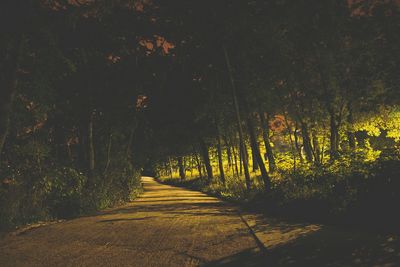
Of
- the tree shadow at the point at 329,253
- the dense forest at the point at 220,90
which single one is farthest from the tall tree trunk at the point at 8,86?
the tree shadow at the point at 329,253

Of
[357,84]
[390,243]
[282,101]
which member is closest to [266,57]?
[282,101]

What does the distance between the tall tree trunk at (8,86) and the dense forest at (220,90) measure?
4 centimetres

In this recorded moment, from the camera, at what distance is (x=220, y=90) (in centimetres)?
2614

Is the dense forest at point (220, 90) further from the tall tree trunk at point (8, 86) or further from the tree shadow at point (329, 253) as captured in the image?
the tree shadow at point (329, 253)

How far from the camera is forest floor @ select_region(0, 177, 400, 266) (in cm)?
673

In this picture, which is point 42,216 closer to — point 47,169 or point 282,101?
point 47,169

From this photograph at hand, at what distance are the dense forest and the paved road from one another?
2433mm

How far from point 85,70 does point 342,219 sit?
57.7 feet

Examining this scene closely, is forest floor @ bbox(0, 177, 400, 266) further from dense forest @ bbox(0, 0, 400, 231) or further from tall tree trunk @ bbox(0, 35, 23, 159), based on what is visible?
tall tree trunk @ bbox(0, 35, 23, 159)

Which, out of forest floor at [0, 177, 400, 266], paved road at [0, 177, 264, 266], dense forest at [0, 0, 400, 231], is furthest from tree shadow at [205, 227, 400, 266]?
dense forest at [0, 0, 400, 231]

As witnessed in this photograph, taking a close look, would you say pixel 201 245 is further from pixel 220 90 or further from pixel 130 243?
pixel 220 90

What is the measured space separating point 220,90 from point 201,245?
18744 millimetres

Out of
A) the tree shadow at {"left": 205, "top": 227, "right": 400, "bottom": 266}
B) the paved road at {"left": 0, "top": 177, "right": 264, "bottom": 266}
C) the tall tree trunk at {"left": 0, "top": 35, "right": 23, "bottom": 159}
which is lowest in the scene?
the tree shadow at {"left": 205, "top": 227, "right": 400, "bottom": 266}

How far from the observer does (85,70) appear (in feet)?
74.2
